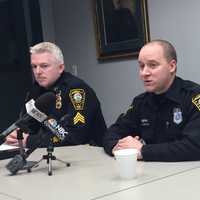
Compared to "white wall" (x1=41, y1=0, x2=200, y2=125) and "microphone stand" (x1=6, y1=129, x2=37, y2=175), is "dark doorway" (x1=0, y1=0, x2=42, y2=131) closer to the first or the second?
"white wall" (x1=41, y1=0, x2=200, y2=125)

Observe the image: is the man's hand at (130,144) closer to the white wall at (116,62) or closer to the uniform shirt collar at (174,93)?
the uniform shirt collar at (174,93)

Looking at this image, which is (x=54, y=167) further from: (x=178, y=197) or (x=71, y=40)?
(x=71, y=40)

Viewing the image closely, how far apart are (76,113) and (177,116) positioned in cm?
67

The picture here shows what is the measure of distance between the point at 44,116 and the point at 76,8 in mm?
2827

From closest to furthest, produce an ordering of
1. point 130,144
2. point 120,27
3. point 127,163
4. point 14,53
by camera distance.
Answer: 1. point 127,163
2. point 130,144
3. point 120,27
4. point 14,53

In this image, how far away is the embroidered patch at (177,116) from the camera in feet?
6.93

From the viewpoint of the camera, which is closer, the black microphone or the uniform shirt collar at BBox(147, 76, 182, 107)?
the black microphone

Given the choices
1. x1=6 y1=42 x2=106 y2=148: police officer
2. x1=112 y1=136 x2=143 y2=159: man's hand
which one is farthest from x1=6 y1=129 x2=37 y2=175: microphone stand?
x1=6 y1=42 x2=106 y2=148: police officer

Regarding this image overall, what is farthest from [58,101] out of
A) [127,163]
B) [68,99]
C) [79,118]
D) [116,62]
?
[116,62]

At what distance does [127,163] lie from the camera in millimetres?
1667

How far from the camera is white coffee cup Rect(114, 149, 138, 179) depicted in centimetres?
164

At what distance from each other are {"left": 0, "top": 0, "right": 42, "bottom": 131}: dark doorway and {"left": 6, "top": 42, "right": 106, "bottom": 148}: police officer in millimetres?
2206

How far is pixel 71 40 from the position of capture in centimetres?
457

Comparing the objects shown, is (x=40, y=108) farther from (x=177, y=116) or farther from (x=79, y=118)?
(x=79, y=118)
